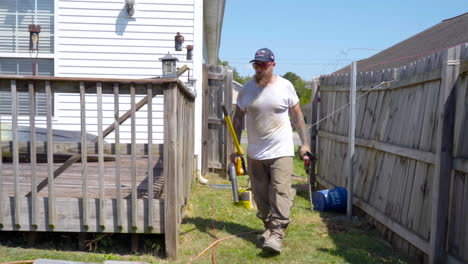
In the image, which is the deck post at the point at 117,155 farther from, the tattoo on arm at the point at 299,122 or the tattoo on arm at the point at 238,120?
the tattoo on arm at the point at 299,122

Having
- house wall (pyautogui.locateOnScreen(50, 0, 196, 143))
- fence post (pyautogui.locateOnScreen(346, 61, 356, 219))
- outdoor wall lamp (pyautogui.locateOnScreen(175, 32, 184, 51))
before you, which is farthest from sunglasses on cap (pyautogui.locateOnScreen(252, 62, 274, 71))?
house wall (pyautogui.locateOnScreen(50, 0, 196, 143))

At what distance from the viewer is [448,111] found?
3.47 metres

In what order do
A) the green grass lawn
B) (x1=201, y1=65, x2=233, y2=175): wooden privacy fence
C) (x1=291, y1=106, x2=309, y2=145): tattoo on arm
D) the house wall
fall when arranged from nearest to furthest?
1. the green grass lawn
2. (x1=291, y1=106, x2=309, y2=145): tattoo on arm
3. the house wall
4. (x1=201, y1=65, x2=233, y2=175): wooden privacy fence

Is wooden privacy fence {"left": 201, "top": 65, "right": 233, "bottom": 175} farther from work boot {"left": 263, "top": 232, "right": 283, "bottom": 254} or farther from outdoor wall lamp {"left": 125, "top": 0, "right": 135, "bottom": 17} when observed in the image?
work boot {"left": 263, "top": 232, "right": 283, "bottom": 254}

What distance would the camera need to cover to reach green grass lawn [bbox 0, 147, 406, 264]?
3.95 m

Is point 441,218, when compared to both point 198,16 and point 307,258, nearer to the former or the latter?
point 307,258

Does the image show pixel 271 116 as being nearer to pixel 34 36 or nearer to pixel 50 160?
pixel 50 160

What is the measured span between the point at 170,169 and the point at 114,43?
189 inches

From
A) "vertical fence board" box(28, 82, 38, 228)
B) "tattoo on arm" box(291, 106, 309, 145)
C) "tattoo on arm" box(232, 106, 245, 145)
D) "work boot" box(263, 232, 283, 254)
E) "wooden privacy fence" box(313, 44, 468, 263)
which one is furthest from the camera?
"tattoo on arm" box(232, 106, 245, 145)

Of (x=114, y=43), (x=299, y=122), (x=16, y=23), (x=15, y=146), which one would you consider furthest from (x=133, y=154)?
(x=16, y=23)

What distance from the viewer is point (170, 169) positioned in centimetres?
379

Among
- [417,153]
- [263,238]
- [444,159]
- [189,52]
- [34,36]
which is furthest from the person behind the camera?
[189,52]

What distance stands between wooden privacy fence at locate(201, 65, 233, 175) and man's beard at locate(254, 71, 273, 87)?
4.61m

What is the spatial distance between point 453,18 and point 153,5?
736 cm
